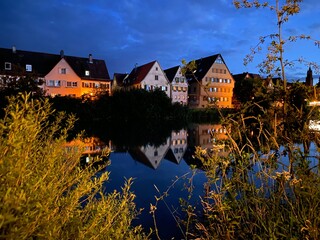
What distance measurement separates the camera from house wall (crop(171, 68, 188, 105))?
6512cm

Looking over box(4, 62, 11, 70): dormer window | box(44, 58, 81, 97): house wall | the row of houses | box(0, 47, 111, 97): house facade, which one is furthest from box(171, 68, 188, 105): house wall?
box(4, 62, 11, 70): dormer window

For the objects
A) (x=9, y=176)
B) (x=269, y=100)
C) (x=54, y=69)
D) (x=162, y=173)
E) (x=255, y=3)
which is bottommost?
(x=162, y=173)

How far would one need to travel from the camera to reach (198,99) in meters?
66.7

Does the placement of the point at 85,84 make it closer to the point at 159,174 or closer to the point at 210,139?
the point at 210,139

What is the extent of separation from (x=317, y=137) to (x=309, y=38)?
1.16 metres

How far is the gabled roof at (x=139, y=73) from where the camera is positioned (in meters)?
62.9

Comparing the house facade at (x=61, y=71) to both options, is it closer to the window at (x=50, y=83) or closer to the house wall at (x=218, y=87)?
the window at (x=50, y=83)

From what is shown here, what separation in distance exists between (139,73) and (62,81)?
19222 millimetres

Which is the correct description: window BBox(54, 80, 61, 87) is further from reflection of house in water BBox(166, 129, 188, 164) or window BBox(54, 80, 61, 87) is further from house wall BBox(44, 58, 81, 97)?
reflection of house in water BBox(166, 129, 188, 164)

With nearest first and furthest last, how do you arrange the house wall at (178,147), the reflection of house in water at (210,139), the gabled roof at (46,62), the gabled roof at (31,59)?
the reflection of house in water at (210,139) < the house wall at (178,147) < the gabled roof at (31,59) < the gabled roof at (46,62)

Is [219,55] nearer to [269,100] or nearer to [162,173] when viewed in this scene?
[162,173]

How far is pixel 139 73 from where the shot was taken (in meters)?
66.5

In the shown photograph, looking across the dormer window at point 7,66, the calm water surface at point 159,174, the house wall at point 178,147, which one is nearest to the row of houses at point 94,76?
the dormer window at point 7,66

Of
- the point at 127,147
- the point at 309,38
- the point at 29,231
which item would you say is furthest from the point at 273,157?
the point at 127,147
